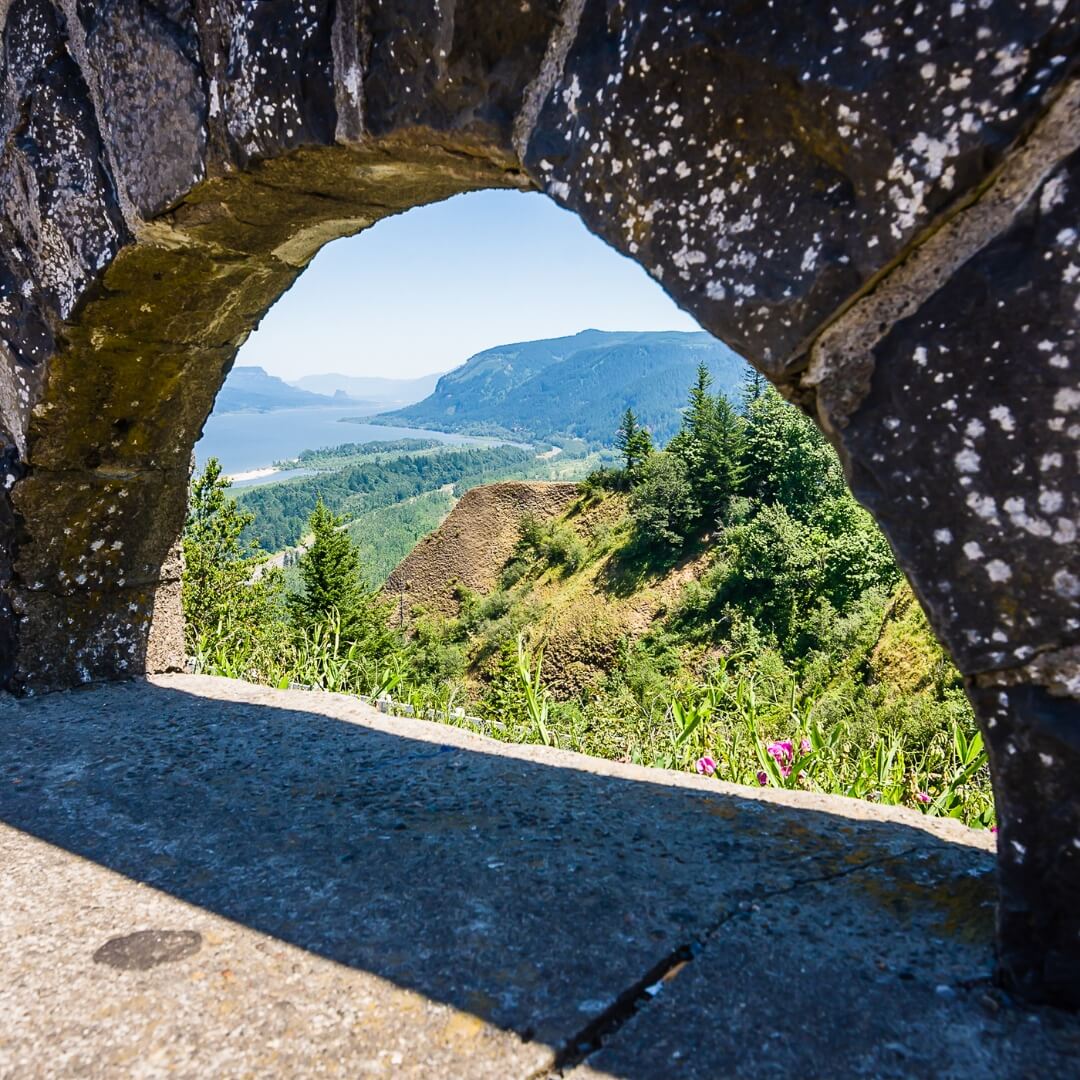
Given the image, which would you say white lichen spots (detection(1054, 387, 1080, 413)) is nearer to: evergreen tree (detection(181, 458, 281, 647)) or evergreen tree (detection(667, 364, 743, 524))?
evergreen tree (detection(181, 458, 281, 647))

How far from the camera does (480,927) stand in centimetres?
138

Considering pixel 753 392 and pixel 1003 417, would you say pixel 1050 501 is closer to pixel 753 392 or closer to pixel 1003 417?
pixel 1003 417

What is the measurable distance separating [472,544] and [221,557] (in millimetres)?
23306

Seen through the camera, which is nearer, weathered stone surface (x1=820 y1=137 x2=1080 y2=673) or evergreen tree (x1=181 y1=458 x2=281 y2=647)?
weathered stone surface (x1=820 y1=137 x2=1080 y2=673)

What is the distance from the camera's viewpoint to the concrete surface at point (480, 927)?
1.11 metres

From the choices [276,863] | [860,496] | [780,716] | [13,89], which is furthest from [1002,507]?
[780,716]

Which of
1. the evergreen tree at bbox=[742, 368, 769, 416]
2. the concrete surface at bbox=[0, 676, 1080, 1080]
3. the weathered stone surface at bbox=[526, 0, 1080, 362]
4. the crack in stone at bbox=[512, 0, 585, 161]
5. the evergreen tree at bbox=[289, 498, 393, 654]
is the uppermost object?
the evergreen tree at bbox=[742, 368, 769, 416]

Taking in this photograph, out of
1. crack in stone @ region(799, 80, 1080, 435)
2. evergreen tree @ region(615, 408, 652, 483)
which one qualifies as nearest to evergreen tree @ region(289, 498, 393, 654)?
crack in stone @ region(799, 80, 1080, 435)

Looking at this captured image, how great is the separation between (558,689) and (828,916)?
25314 mm

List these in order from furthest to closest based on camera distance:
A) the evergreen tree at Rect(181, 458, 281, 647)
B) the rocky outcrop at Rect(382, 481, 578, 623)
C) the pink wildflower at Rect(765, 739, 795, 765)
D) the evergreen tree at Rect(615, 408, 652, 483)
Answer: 1. the evergreen tree at Rect(615, 408, 652, 483)
2. the rocky outcrop at Rect(382, 481, 578, 623)
3. the evergreen tree at Rect(181, 458, 281, 647)
4. the pink wildflower at Rect(765, 739, 795, 765)

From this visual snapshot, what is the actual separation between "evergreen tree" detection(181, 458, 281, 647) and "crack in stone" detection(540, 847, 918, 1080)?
8.20 m

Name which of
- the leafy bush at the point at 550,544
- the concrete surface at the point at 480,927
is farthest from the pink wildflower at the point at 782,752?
the leafy bush at the point at 550,544

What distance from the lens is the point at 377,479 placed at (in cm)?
11975

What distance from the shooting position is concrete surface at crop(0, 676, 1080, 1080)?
111 cm
